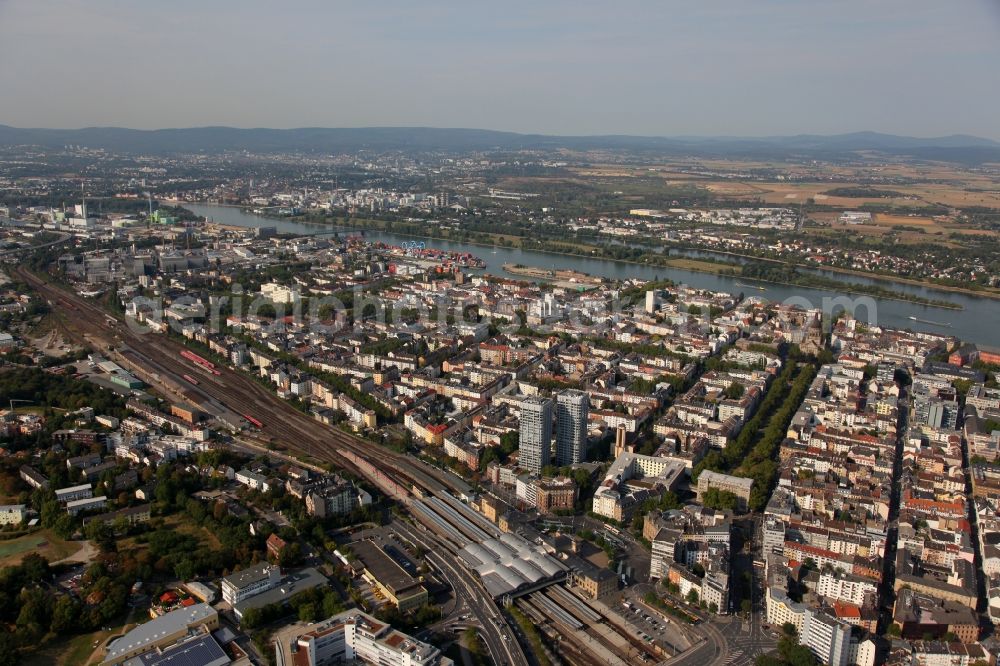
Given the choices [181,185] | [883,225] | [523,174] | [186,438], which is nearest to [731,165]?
[523,174]

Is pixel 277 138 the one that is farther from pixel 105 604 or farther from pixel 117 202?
pixel 105 604

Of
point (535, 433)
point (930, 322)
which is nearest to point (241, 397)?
point (535, 433)

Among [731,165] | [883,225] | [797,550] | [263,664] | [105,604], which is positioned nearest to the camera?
[263,664]

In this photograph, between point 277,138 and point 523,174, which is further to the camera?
point 277,138

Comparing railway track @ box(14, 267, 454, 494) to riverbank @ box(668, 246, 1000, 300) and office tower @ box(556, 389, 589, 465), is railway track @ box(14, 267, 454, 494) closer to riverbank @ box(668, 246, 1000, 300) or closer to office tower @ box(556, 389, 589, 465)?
office tower @ box(556, 389, 589, 465)

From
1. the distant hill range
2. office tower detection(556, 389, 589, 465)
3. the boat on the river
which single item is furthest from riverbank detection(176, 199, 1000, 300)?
the distant hill range

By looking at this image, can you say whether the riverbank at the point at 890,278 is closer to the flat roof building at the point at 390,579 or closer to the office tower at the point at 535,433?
the office tower at the point at 535,433
